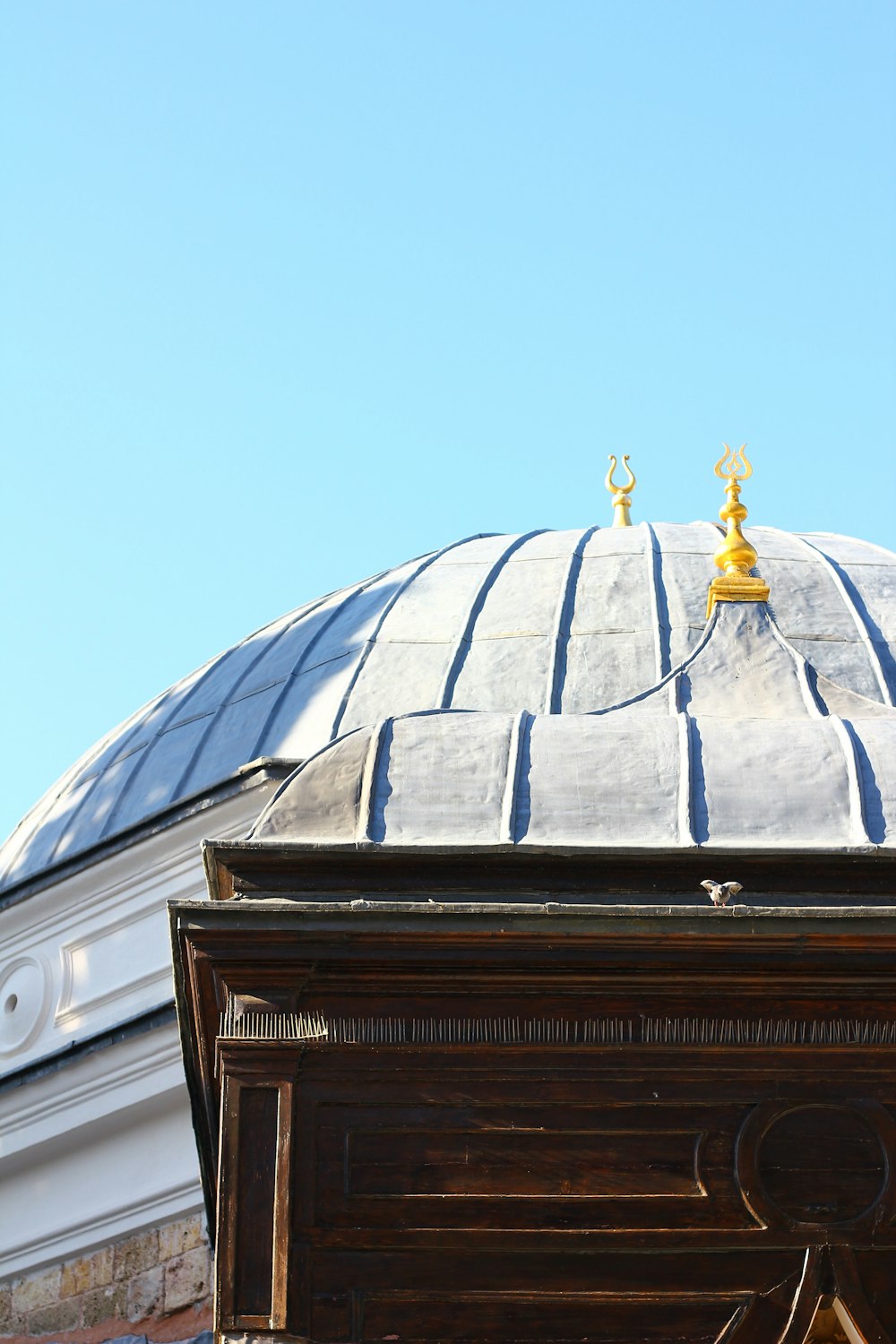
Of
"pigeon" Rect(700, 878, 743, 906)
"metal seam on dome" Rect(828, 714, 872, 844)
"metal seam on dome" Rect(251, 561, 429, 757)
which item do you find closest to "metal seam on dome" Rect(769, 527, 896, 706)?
"metal seam on dome" Rect(251, 561, 429, 757)

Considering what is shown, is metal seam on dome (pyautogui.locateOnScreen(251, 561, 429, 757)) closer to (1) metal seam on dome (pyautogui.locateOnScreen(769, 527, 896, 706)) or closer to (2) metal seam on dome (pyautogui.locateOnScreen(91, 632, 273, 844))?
(2) metal seam on dome (pyautogui.locateOnScreen(91, 632, 273, 844))

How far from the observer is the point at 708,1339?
14.5 feet

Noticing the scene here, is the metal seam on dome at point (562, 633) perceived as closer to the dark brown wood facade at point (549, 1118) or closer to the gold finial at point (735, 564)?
the gold finial at point (735, 564)

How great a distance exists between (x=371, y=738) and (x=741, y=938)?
1.20 meters

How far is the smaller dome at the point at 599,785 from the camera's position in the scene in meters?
5.07

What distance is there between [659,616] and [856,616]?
0.99m

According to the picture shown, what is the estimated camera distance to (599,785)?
5.23 meters

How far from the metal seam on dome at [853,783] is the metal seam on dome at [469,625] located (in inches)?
159

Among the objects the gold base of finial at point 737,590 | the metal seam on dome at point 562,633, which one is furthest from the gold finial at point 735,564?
the metal seam on dome at point 562,633

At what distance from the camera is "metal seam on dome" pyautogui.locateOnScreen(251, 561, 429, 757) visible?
10117mm

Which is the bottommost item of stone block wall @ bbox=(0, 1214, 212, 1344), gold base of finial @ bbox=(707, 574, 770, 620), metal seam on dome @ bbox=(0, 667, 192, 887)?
stone block wall @ bbox=(0, 1214, 212, 1344)

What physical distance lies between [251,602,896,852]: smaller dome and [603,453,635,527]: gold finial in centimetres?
729

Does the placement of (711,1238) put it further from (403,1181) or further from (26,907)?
(26,907)

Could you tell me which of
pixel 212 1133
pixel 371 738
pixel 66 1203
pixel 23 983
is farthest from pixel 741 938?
pixel 23 983
